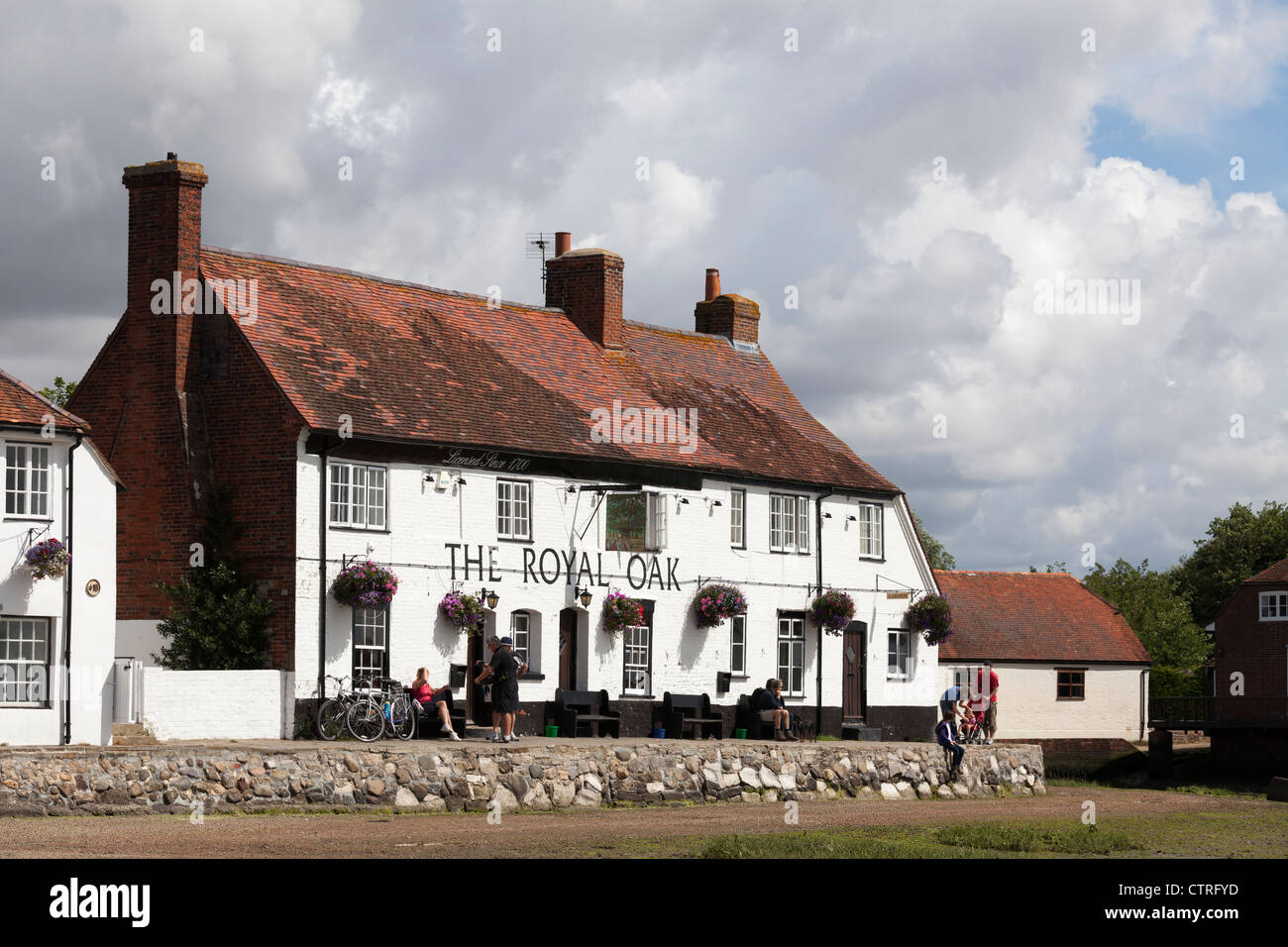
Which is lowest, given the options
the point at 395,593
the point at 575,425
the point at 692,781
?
the point at 692,781

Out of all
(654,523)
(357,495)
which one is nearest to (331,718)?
(357,495)

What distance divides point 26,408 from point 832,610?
18.0m

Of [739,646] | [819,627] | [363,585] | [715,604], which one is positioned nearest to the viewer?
[363,585]

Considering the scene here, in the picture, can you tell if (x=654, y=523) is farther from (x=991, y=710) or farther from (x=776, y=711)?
(x=991, y=710)

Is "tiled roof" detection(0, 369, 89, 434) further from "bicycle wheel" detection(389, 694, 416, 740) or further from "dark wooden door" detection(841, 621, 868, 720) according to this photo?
"dark wooden door" detection(841, 621, 868, 720)

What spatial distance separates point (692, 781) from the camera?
1168 inches

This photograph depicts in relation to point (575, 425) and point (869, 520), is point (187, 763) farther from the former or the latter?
point (869, 520)

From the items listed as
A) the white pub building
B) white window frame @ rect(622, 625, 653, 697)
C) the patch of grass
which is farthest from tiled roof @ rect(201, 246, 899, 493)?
the patch of grass

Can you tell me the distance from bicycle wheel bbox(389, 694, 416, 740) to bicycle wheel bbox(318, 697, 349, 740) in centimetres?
77

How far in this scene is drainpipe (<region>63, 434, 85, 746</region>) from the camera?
89.5 feet

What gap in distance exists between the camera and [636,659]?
36.2 metres
